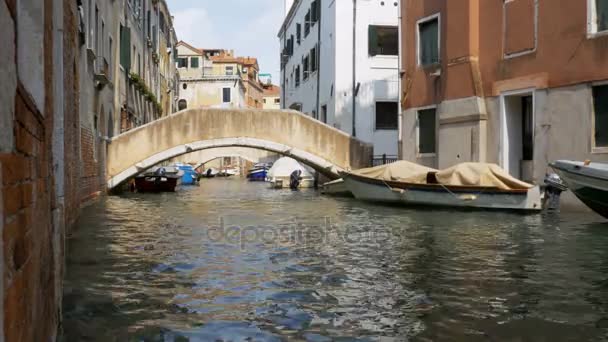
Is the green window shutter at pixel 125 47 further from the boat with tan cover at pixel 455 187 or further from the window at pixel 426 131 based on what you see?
the window at pixel 426 131

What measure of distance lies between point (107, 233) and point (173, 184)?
40.0 ft

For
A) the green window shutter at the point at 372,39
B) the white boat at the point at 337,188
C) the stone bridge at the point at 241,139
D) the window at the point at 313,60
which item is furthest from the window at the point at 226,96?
the white boat at the point at 337,188

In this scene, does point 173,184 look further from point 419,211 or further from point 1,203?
point 1,203

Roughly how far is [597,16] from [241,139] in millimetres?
9842

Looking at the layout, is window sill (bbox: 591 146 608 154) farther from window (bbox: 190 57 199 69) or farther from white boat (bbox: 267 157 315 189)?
window (bbox: 190 57 199 69)

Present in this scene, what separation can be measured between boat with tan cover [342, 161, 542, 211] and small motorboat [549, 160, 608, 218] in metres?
1.44

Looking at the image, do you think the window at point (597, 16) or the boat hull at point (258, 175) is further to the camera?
the boat hull at point (258, 175)

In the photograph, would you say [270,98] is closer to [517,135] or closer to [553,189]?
[517,135]

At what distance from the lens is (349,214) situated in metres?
12.5

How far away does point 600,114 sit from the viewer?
Answer: 11.4m

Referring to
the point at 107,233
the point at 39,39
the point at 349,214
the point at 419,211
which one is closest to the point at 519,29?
the point at 419,211

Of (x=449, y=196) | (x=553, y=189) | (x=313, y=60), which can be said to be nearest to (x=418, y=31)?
(x=449, y=196)

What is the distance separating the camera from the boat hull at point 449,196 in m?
12.1

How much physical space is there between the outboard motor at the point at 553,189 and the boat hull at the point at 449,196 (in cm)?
19
